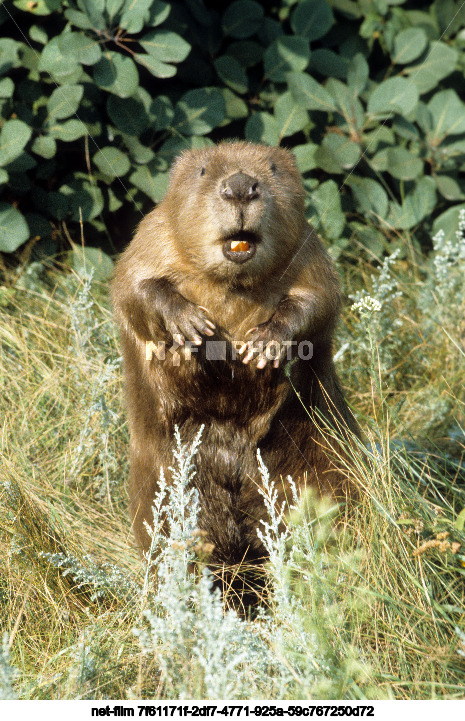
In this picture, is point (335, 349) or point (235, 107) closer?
point (335, 349)

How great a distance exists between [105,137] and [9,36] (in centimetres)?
86

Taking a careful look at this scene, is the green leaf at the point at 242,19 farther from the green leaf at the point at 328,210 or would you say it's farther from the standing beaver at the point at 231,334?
the standing beaver at the point at 231,334

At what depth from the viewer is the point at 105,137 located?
5465mm

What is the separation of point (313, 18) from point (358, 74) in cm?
48

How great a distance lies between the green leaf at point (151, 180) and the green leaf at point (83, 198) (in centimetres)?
31

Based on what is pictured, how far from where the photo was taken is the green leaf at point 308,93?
17.9 ft

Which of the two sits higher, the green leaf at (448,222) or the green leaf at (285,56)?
the green leaf at (285,56)

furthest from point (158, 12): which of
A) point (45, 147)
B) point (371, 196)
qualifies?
point (371, 196)

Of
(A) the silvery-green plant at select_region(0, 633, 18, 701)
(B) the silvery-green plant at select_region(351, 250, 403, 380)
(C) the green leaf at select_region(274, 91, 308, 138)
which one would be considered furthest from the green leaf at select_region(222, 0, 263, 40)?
(A) the silvery-green plant at select_region(0, 633, 18, 701)

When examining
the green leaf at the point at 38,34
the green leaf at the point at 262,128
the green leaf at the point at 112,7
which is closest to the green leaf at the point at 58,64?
the green leaf at the point at 38,34

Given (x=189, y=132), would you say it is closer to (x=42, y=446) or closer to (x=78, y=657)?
(x=42, y=446)

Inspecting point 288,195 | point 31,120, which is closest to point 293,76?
point 31,120

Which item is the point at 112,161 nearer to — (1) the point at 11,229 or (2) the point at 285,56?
(1) the point at 11,229

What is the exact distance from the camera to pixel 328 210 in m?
5.59
